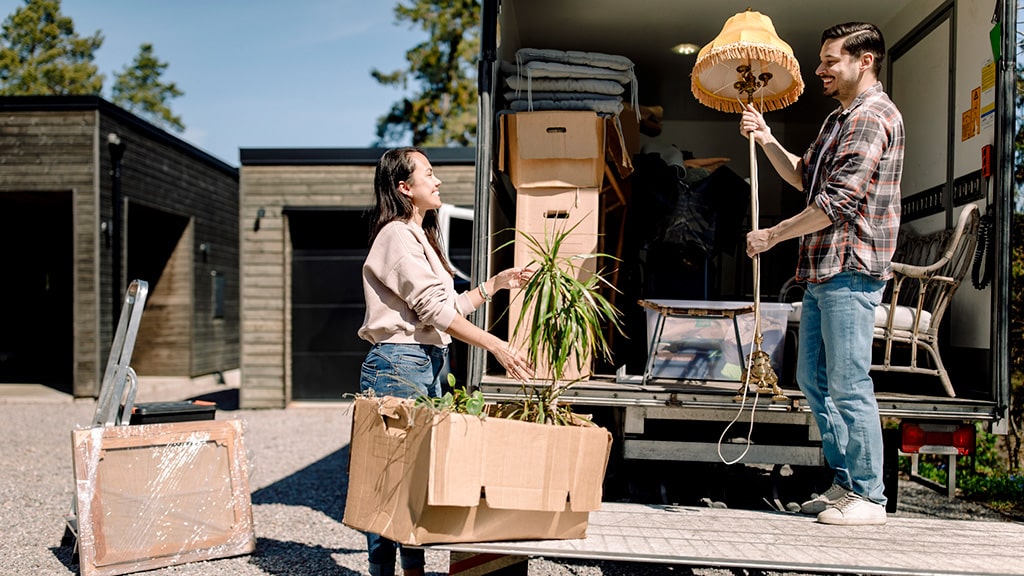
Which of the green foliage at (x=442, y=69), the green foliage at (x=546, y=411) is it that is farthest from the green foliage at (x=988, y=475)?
the green foliage at (x=442, y=69)

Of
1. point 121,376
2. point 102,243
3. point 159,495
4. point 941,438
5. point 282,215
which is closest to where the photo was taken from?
point 941,438

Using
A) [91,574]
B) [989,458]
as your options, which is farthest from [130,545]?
[989,458]

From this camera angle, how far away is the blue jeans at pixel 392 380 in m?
2.70

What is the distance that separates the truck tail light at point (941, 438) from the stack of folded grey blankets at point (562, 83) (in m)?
2.18

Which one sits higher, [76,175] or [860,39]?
[76,175]

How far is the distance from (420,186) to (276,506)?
117 inches

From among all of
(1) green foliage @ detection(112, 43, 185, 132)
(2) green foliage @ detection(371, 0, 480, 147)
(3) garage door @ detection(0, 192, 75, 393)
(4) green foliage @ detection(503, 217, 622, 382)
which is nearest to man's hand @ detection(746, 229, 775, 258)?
(4) green foliage @ detection(503, 217, 622, 382)

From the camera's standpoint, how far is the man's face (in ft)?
9.43

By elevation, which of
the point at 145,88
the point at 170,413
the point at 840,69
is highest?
the point at 145,88

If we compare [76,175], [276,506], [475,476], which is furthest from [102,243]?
[475,476]

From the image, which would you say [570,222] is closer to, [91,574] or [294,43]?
[91,574]

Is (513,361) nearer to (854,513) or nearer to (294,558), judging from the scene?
(854,513)

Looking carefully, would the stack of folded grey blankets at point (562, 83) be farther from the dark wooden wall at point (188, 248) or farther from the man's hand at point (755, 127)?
the dark wooden wall at point (188, 248)

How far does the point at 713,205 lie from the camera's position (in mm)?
5141
